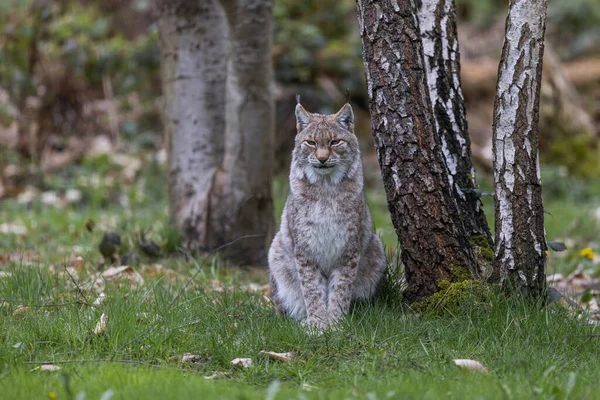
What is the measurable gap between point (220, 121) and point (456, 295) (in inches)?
128

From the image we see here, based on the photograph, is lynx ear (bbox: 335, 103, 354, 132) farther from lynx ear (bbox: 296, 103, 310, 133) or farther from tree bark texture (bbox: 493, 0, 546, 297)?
tree bark texture (bbox: 493, 0, 546, 297)

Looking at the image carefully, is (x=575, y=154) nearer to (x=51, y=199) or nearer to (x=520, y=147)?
(x=51, y=199)

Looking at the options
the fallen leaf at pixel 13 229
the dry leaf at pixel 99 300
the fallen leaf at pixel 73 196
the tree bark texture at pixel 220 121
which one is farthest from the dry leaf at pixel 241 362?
the fallen leaf at pixel 73 196

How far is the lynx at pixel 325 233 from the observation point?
4.86 meters

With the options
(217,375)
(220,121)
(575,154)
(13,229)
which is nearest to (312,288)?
(217,375)

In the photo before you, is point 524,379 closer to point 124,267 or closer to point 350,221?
point 350,221

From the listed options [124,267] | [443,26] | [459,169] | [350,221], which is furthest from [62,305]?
[443,26]

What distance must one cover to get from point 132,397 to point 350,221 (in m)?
2.18

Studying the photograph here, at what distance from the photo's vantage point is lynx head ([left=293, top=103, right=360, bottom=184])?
495 centimetres

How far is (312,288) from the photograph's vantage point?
486cm

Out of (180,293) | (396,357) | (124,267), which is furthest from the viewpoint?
(124,267)

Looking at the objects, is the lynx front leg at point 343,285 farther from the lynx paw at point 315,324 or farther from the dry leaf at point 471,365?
the dry leaf at point 471,365

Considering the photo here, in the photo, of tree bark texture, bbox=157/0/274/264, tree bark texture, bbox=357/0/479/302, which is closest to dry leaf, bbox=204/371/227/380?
tree bark texture, bbox=357/0/479/302

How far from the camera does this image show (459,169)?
192 inches
